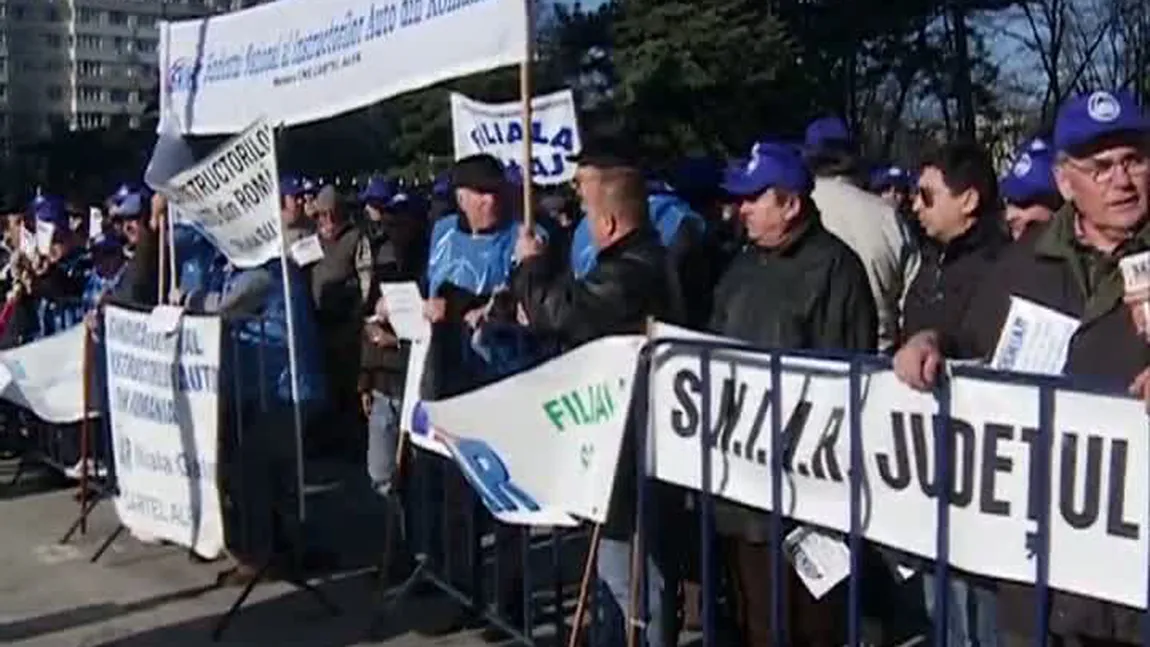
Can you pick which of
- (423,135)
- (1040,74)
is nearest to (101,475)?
(423,135)

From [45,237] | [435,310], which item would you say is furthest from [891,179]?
[435,310]

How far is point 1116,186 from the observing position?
14.3 ft

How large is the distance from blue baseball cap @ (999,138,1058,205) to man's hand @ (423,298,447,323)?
7.70 ft

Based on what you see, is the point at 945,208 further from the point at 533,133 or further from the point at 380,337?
the point at 533,133

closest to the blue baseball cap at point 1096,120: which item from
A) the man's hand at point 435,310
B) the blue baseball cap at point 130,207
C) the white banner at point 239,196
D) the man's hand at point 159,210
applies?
the man's hand at point 435,310

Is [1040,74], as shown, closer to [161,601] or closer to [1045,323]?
[161,601]

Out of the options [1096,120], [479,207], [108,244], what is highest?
[1096,120]

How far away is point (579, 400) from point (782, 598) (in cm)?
88

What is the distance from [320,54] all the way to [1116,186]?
15.0 ft

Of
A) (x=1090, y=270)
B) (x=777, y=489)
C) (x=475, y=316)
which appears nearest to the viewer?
(x=1090, y=270)

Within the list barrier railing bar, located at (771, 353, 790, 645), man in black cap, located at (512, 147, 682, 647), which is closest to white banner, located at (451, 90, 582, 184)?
man in black cap, located at (512, 147, 682, 647)

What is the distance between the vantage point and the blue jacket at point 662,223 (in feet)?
25.2

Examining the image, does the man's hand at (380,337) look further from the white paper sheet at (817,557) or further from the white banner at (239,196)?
the white paper sheet at (817,557)

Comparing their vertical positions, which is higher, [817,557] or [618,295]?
[618,295]
